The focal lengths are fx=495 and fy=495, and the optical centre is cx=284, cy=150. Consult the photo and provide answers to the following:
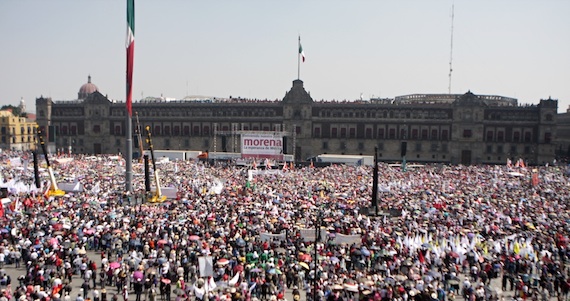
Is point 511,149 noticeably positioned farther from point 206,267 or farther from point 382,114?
point 206,267

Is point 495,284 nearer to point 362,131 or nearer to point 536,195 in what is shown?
point 536,195

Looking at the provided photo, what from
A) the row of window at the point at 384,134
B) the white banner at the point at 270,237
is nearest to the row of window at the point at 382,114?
the row of window at the point at 384,134

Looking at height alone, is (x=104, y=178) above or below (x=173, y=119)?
below

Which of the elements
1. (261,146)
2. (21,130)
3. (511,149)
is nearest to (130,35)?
(261,146)

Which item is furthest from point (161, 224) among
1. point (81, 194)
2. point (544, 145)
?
point (544, 145)

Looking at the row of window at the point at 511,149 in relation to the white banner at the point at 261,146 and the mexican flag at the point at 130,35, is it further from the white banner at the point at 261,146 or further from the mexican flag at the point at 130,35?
the mexican flag at the point at 130,35

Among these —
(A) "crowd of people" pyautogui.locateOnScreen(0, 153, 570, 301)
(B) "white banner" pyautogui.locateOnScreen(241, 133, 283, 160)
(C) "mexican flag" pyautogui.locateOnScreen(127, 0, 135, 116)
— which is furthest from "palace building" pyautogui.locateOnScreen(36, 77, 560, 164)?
(A) "crowd of people" pyautogui.locateOnScreen(0, 153, 570, 301)
